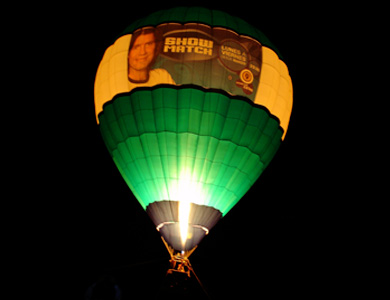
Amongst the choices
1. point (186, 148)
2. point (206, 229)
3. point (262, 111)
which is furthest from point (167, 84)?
point (206, 229)

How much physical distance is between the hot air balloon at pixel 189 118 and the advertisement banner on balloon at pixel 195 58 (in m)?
0.02

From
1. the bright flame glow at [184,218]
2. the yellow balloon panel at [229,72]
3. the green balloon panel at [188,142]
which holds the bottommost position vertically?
the bright flame glow at [184,218]

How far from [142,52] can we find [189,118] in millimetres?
1288

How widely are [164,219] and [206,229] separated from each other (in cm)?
65

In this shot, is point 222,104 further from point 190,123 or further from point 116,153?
point 116,153

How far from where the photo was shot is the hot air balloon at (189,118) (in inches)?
301

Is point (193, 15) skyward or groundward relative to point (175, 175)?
skyward

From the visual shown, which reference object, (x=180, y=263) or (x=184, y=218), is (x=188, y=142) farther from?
(x=180, y=263)

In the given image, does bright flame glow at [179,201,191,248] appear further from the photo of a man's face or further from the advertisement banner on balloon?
the photo of a man's face

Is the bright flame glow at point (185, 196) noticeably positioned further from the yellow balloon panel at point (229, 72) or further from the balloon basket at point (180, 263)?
the yellow balloon panel at point (229, 72)

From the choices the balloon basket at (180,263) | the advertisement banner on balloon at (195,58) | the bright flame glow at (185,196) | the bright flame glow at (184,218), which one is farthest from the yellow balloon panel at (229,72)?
the balloon basket at (180,263)

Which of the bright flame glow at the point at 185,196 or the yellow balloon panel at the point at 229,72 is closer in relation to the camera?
the bright flame glow at the point at 185,196

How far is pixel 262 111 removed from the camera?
8.02 m

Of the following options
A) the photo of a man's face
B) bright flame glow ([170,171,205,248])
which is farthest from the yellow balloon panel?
bright flame glow ([170,171,205,248])
